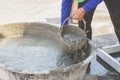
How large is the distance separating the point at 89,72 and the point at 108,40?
937 mm

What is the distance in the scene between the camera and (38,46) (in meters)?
3.06

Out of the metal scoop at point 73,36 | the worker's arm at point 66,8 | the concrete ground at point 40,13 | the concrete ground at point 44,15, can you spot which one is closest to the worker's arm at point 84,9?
the metal scoop at point 73,36

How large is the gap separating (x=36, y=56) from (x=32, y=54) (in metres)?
0.06

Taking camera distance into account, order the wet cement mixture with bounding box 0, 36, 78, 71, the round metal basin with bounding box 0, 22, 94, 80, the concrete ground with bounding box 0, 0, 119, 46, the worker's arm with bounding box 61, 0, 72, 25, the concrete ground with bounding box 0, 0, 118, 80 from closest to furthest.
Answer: the round metal basin with bounding box 0, 22, 94, 80
the wet cement mixture with bounding box 0, 36, 78, 71
the worker's arm with bounding box 61, 0, 72, 25
the concrete ground with bounding box 0, 0, 118, 80
the concrete ground with bounding box 0, 0, 119, 46

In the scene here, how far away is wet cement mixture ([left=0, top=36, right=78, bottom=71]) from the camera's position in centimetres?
266

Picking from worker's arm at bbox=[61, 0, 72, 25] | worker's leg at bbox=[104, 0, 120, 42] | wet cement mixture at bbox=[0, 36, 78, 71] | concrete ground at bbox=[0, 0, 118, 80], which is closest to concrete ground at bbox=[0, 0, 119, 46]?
concrete ground at bbox=[0, 0, 118, 80]

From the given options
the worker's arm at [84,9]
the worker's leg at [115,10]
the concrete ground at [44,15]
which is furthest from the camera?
the concrete ground at [44,15]

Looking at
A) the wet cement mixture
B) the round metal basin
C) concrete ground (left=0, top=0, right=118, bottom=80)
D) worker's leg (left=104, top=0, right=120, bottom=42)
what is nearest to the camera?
the round metal basin

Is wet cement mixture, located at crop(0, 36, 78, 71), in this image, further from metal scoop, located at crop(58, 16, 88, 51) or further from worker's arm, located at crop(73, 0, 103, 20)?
worker's arm, located at crop(73, 0, 103, 20)

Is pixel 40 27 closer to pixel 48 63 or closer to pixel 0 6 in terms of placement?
pixel 48 63

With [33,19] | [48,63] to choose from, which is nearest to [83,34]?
[48,63]

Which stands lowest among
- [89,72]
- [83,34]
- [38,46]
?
[89,72]

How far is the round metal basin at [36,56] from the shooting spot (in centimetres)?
239

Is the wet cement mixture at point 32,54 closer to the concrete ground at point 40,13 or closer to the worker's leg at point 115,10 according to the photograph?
the worker's leg at point 115,10
